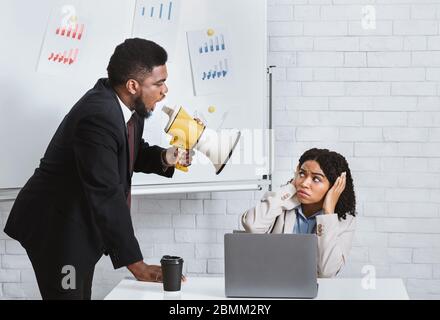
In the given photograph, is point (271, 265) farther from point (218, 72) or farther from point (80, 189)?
point (218, 72)

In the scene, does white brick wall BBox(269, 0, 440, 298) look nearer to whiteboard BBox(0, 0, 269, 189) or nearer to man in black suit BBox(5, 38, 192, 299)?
whiteboard BBox(0, 0, 269, 189)

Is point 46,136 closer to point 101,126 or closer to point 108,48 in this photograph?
point 108,48

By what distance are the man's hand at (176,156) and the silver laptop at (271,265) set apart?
0.95m

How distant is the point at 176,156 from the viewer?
281 cm

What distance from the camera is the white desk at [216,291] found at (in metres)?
1.94

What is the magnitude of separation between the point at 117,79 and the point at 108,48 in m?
0.39

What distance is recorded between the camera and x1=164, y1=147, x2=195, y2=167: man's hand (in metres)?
2.80

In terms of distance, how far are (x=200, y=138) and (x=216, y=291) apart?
0.96 meters

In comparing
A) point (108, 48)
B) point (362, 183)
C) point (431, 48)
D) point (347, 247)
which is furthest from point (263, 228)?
point (431, 48)

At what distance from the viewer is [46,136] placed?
288 cm

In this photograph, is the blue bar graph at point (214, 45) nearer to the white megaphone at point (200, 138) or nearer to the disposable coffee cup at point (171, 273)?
the white megaphone at point (200, 138)

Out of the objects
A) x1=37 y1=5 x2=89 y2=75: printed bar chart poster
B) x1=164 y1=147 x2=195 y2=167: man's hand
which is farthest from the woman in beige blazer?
x1=37 y1=5 x2=89 y2=75: printed bar chart poster
